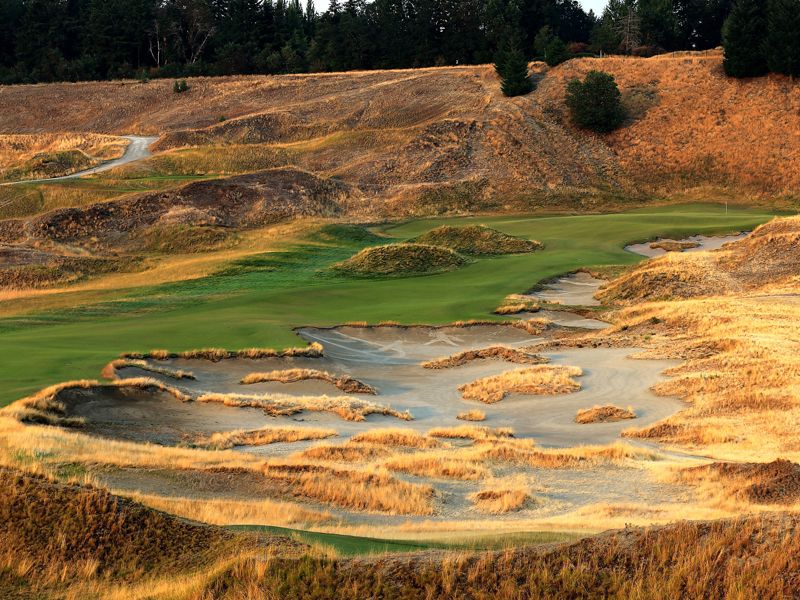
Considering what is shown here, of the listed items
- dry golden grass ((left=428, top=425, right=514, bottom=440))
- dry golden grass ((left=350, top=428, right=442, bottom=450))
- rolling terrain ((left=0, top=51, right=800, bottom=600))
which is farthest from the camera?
dry golden grass ((left=428, top=425, right=514, bottom=440))

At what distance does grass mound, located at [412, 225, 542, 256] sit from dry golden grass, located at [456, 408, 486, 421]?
3029 centimetres

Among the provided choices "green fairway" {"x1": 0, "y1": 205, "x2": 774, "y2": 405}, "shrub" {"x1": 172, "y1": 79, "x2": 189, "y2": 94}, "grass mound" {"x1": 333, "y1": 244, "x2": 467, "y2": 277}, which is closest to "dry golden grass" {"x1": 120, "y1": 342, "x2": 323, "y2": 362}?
"green fairway" {"x1": 0, "y1": 205, "x2": 774, "y2": 405}

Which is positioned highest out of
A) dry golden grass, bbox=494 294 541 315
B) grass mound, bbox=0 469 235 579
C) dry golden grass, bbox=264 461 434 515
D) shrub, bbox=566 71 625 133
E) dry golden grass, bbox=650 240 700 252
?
shrub, bbox=566 71 625 133

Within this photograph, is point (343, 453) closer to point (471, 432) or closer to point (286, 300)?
point (471, 432)

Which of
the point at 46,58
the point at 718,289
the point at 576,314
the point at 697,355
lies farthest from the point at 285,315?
the point at 46,58

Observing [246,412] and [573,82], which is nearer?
[246,412]

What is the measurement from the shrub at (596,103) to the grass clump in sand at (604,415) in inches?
2523

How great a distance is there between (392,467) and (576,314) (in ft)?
74.5

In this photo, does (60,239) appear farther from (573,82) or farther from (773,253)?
(573,82)

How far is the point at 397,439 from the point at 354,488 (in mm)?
5561

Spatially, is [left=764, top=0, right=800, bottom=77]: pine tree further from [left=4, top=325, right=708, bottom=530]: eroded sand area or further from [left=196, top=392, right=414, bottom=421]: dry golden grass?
[left=196, top=392, right=414, bottom=421]: dry golden grass

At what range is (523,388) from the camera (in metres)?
26.2

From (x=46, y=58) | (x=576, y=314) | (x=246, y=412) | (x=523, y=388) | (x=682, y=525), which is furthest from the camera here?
(x=46, y=58)

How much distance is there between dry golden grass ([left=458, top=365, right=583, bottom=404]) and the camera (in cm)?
2584
